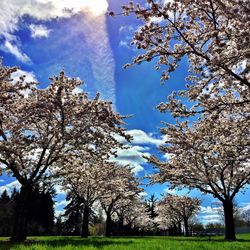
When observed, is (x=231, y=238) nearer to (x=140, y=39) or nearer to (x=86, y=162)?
(x=86, y=162)

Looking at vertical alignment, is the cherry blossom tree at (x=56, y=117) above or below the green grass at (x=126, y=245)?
above

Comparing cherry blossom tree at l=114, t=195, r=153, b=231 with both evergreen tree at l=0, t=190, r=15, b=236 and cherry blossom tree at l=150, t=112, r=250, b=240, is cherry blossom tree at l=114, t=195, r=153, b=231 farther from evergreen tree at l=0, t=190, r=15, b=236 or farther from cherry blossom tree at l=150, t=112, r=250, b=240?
cherry blossom tree at l=150, t=112, r=250, b=240

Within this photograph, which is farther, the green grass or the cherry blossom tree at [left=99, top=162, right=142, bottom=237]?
the cherry blossom tree at [left=99, top=162, right=142, bottom=237]

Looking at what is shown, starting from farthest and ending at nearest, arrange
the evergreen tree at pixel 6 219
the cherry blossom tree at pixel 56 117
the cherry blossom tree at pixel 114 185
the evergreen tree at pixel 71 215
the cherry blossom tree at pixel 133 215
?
the evergreen tree at pixel 71 215 → the evergreen tree at pixel 6 219 → the cherry blossom tree at pixel 133 215 → the cherry blossom tree at pixel 114 185 → the cherry blossom tree at pixel 56 117

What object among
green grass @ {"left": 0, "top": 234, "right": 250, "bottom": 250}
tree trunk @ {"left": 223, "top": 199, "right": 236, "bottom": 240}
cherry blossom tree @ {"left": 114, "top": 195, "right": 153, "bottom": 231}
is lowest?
green grass @ {"left": 0, "top": 234, "right": 250, "bottom": 250}

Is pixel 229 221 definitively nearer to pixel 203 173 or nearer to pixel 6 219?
pixel 203 173

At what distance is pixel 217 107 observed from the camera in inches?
429

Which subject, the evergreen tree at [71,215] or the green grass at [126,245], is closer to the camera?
the green grass at [126,245]

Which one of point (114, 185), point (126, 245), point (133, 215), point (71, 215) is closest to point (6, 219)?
point (71, 215)

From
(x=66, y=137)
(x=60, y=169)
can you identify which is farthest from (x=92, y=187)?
(x=66, y=137)

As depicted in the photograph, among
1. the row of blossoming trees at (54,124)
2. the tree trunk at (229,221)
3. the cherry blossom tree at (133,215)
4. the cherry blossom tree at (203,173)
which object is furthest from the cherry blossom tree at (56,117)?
the cherry blossom tree at (133,215)

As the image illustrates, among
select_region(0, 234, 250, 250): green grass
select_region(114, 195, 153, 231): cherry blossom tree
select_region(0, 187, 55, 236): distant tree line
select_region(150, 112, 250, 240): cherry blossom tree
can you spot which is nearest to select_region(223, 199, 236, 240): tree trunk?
select_region(150, 112, 250, 240): cherry blossom tree

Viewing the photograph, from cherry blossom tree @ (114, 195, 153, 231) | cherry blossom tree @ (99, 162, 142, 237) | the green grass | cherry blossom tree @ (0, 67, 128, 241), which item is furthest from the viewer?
cherry blossom tree @ (114, 195, 153, 231)

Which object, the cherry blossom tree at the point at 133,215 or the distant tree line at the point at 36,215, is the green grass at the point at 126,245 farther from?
the distant tree line at the point at 36,215
